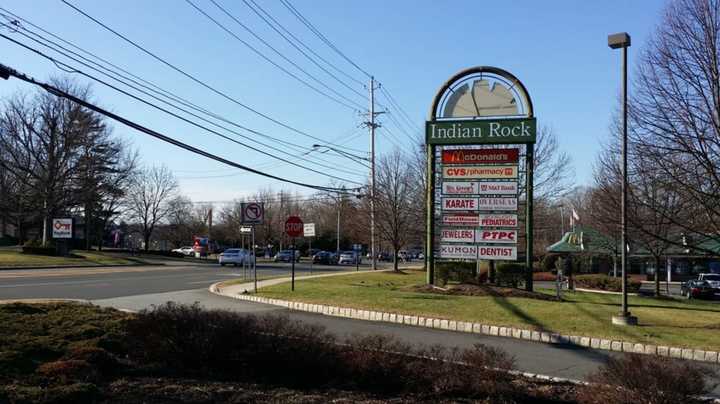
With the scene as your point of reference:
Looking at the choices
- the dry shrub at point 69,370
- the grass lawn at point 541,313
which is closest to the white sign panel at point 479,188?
the grass lawn at point 541,313

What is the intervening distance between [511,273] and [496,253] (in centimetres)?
137

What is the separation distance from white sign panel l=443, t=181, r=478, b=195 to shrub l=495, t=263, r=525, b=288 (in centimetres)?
282

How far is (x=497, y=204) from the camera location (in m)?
19.5

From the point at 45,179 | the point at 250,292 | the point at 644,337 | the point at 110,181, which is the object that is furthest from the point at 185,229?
the point at 644,337

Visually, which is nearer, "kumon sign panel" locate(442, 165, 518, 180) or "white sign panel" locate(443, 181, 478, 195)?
"kumon sign panel" locate(442, 165, 518, 180)

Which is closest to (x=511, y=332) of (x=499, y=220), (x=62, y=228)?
(x=499, y=220)

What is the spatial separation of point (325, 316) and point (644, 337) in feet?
23.5

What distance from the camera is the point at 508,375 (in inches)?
272

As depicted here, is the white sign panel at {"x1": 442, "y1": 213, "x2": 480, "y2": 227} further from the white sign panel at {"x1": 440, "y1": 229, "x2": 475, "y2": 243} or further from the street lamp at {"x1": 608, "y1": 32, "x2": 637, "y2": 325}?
the street lamp at {"x1": 608, "y1": 32, "x2": 637, "y2": 325}

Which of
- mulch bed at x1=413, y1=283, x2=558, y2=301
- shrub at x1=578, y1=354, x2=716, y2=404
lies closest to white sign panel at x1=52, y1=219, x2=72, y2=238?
mulch bed at x1=413, y1=283, x2=558, y2=301

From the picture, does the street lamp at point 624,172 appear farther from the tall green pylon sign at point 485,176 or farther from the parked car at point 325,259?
the parked car at point 325,259

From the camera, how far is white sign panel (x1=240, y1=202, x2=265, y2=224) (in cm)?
2009

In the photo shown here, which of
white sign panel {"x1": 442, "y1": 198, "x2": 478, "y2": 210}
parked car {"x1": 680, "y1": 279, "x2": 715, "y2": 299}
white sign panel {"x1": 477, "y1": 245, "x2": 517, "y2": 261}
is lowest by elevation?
parked car {"x1": 680, "y1": 279, "x2": 715, "y2": 299}

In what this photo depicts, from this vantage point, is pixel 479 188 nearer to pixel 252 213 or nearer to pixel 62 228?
pixel 252 213
